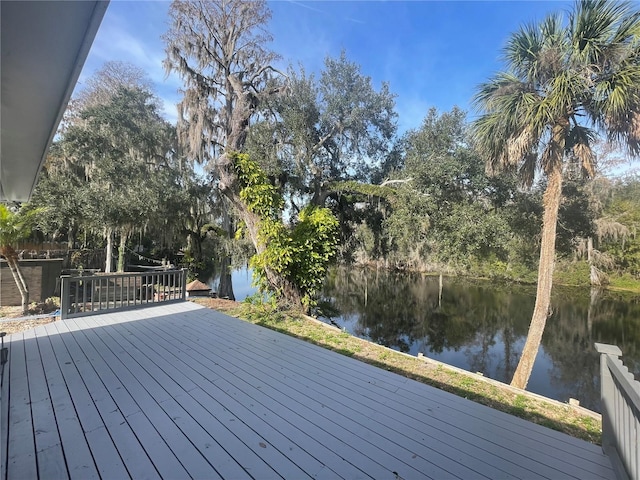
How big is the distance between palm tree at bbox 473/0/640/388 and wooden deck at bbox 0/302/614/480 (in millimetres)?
4008

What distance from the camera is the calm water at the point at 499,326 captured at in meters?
8.00

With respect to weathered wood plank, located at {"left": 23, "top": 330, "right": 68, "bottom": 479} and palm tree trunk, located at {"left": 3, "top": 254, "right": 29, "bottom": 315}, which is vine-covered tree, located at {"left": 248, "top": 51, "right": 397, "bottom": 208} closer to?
palm tree trunk, located at {"left": 3, "top": 254, "right": 29, "bottom": 315}

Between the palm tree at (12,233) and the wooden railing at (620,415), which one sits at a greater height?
the palm tree at (12,233)

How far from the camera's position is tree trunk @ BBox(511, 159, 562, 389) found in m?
5.02

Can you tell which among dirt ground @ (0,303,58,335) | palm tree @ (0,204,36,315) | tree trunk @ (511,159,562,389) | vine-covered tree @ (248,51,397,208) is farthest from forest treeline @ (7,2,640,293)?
dirt ground @ (0,303,58,335)

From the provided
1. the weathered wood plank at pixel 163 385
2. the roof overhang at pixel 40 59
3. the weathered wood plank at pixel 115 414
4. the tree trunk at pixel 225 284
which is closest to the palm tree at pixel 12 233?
the weathered wood plank at pixel 163 385

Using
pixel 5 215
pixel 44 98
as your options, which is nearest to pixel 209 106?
pixel 5 215

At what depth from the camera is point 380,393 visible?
252 centimetres

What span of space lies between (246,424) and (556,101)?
250 inches

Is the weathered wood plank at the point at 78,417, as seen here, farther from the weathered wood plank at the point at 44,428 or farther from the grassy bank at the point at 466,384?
the grassy bank at the point at 466,384

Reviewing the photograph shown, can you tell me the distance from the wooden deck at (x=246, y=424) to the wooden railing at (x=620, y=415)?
0.11 m

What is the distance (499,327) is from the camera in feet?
36.5

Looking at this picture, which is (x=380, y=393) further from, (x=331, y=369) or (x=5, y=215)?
(x=5, y=215)

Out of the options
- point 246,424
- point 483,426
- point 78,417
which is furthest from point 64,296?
point 483,426
